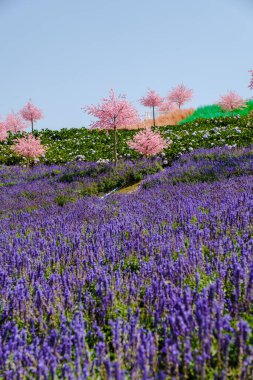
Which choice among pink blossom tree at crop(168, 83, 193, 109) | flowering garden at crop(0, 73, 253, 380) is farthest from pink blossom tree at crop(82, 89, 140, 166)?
pink blossom tree at crop(168, 83, 193, 109)

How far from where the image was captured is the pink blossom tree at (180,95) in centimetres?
4316

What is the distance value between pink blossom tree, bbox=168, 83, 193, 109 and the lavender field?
36632 mm

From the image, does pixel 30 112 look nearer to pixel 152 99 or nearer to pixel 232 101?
pixel 152 99

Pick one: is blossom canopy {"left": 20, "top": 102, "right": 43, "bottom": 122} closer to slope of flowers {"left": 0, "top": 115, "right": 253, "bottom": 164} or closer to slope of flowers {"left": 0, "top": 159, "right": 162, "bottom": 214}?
slope of flowers {"left": 0, "top": 115, "right": 253, "bottom": 164}

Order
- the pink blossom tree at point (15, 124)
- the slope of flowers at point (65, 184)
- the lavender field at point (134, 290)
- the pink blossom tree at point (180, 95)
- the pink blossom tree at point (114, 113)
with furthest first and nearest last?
the pink blossom tree at point (180, 95) < the pink blossom tree at point (15, 124) < the pink blossom tree at point (114, 113) < the slope of flowers at point (65, 184) < the lavender field at point (134, 290)

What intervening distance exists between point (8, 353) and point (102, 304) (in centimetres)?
82

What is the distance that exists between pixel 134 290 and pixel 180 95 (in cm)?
4200

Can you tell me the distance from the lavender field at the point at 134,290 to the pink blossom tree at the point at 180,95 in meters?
36.6

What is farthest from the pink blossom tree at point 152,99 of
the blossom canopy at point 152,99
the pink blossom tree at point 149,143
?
the pink blossom tree at point 149,143

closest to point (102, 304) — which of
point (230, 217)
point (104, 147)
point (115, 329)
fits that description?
point (115, 329)

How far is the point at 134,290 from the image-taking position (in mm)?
2971

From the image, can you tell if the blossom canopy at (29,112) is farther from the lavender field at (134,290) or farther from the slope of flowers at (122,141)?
the lavender field at (134,290)

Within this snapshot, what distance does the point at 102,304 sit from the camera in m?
3.04

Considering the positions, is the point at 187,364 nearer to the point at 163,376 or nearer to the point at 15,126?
the point at 163,376
